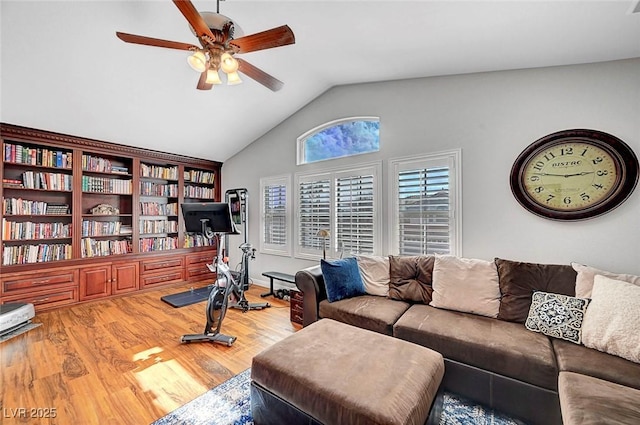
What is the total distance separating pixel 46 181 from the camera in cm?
355

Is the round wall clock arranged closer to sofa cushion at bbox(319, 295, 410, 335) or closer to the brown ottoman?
sofa cushion at bbox(319, 295, 410, 335)

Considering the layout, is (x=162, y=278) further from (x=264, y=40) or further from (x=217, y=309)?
(x=264, y=40)

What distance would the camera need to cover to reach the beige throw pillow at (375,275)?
2803mm

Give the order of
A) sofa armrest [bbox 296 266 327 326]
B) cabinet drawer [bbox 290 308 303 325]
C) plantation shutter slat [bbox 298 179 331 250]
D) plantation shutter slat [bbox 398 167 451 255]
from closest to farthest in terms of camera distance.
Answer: sofa armrest [bbox 296 266 327 326] < plantation shutter slat [bbox 398 167 451 255] < cabinet drawer [bbox 290 308 303 325] < plantation shutter slat [bbox 298 179 331 250]

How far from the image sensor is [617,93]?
85.8 inches

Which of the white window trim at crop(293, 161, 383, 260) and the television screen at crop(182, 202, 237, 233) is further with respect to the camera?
Answer: the white window trim at crop(293, 161, 383, 260)

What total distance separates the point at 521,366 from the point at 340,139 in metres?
3.12

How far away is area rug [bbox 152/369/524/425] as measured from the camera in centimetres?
169

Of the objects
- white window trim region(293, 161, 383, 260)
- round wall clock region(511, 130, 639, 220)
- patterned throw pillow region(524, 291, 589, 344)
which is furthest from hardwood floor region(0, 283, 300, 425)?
round wall clock region(511, 130, 639, 220)

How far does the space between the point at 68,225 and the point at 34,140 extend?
1.17m

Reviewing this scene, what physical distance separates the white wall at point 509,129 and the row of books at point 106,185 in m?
3.49

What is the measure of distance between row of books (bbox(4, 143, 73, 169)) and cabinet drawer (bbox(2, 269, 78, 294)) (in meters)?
1.43

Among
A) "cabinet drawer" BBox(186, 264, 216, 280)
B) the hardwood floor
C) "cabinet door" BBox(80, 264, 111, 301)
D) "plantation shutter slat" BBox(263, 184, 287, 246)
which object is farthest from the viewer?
"cabinet drawer" BBox(186, 264, 216, 280)

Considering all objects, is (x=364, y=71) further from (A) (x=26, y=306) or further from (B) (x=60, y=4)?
(A) (x=26, y=306)
